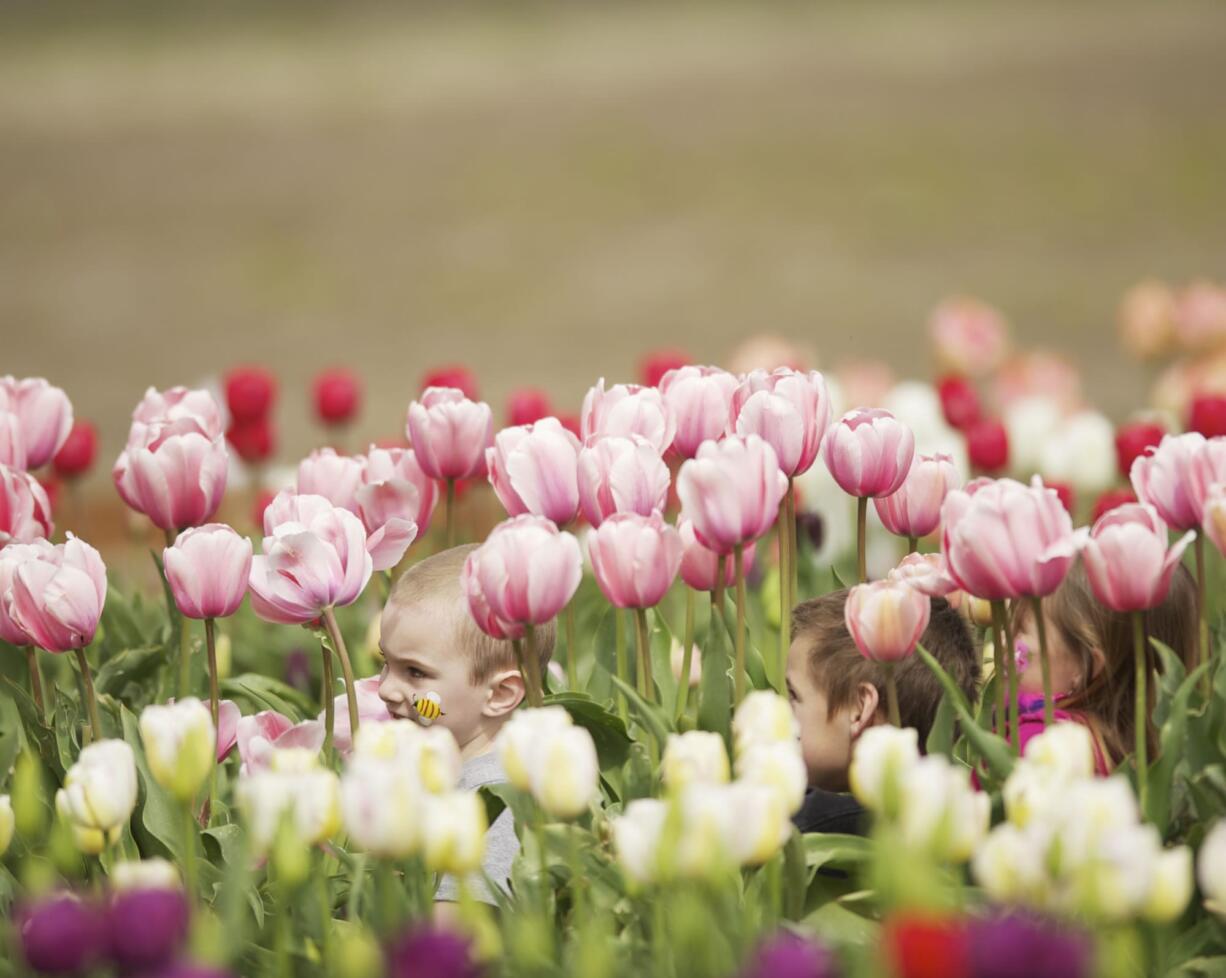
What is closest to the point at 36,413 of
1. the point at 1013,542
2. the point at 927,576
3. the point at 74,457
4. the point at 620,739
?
the point at 74,457

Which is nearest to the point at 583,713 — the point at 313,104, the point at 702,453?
the point at 702,453

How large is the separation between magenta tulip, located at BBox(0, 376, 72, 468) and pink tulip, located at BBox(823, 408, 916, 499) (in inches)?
48.9

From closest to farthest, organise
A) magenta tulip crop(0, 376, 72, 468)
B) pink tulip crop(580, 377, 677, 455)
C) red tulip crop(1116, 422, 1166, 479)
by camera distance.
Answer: pink tulip crop(580, 377, 677, 455)
magenta tulip crop(0, 376, 72, 468)
red tulip crop(1116, 422, 1166, 479)

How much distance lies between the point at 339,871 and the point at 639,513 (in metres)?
0.54

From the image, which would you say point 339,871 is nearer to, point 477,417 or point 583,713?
point 583,713

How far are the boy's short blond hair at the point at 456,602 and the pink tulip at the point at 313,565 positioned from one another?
29 cm

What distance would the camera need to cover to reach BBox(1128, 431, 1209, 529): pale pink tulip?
2043mm

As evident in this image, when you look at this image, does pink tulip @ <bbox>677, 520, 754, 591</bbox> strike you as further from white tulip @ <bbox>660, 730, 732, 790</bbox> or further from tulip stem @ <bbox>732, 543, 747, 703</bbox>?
white tulip @ <bbox>660, 730, 732, 790</bbox>

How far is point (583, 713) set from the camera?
7.18 ft

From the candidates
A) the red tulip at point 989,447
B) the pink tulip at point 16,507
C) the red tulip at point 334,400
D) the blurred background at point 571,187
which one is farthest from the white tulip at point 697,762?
the blurred background at point 571,187

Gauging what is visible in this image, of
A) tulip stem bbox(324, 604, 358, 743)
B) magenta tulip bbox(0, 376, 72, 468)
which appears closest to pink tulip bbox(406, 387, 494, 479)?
tulip stem bbox(324, 604, 358, 743)

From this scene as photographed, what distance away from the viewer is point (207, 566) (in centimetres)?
209

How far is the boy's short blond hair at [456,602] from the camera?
94.7 inches

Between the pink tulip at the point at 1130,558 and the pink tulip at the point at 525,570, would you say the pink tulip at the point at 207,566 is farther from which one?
the pink tulip at the point at 1130,558
